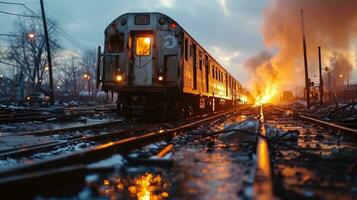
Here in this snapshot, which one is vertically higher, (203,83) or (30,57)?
(30,57)

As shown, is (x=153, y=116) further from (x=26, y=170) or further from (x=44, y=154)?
(x=26, y=170)

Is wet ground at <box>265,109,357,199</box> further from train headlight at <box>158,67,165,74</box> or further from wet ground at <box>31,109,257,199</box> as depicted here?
train headlight at <box>158,67,165,74</box>

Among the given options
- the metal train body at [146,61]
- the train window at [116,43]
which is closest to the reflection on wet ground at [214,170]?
the metal train body at [146,61]

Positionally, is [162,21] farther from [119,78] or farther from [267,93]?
[267,93]

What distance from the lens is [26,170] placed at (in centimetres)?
373

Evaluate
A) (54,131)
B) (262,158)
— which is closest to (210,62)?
(54,131)

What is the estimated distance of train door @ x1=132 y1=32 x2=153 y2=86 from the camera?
14.2 meters

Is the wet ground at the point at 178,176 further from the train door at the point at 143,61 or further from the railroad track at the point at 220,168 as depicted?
the train door at the point at 143,61

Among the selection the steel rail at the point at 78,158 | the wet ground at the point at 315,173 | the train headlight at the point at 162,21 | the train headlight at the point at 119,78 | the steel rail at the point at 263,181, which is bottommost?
the wet ground at the point at 315,173

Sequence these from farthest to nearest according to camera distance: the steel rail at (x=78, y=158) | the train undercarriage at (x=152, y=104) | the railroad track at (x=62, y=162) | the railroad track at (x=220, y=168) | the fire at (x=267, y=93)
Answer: the fire at (x=267, y=93)
the train undercarriage at (x=152, y=104)
the steel rail at (x=78, y=158)
the railroad track at (x=220, y=168)
the railroad track at (x=62, y=162)

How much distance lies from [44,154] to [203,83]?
12630mm

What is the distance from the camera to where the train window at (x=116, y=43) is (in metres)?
14.3

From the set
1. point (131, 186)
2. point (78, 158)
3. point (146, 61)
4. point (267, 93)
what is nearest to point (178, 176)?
point (131, 186)

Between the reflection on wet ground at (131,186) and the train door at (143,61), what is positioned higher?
the train door at (143,61)
